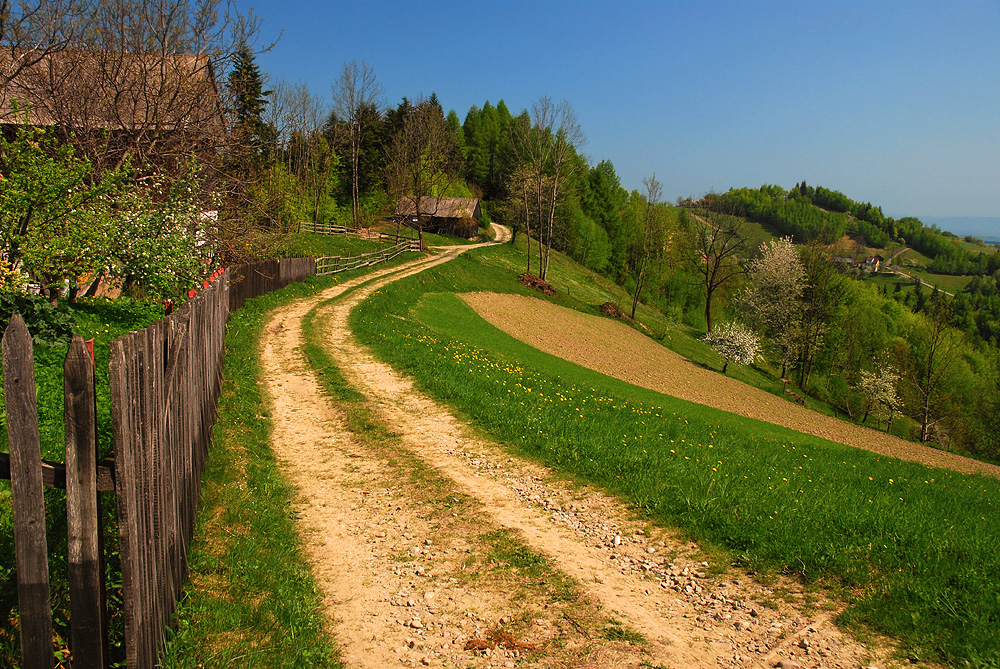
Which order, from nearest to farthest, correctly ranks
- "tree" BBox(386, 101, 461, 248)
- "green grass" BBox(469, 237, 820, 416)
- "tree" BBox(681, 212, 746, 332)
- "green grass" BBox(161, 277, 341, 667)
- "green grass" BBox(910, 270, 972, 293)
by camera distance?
"green grass" BBox(161, 277, 341, 667), "green grass" BBox(469, 237, 820, 416), "tree" BBox(386, 101, 461, 248), "tree" BBox(681, 212, 746, 332), "green grass" BBox(910, 270, 972, 293)

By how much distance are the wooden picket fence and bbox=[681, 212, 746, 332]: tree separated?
194 feet

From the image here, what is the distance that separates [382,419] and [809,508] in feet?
23.2

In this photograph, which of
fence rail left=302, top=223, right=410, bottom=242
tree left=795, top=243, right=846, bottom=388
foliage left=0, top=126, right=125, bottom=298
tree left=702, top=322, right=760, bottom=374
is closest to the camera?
foliage left=0, top=126, right=125, bottom=298

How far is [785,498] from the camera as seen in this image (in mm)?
8406

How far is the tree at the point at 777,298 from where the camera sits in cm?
5662

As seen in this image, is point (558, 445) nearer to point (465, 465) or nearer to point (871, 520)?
point (465, 465)

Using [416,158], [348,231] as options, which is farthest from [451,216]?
[416,158]

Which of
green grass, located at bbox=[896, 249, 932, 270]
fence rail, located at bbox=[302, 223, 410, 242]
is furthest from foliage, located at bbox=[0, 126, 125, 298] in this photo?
green grass, located at bbox=[896, 249, 932, 270]

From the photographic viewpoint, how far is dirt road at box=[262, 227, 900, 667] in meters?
5.24

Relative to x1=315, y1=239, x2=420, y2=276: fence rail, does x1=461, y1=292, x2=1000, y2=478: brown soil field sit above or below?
below

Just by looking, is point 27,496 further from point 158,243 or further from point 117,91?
point 117,91

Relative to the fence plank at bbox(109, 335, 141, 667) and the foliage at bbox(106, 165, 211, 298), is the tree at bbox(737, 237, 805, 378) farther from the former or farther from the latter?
the fence plank at bbox(109, 335, 141, 667)

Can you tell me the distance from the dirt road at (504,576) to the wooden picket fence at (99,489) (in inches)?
69.5

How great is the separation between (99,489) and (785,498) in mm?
8060
